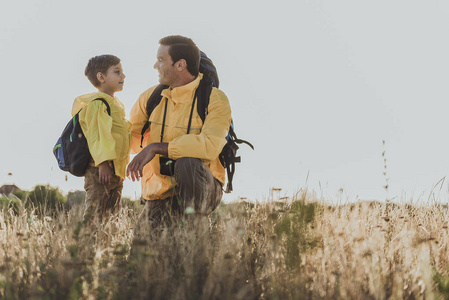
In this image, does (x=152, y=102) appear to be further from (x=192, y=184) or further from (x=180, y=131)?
(x=192, y=184)

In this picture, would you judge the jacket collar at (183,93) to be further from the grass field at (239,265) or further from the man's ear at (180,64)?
the grass field at (239,265)

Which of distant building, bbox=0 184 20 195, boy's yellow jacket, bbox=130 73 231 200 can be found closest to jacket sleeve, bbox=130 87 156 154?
boy's yellow jacket, bbox=130 73 231 200

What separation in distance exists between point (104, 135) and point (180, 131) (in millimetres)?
669

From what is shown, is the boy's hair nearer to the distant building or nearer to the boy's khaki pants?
the boy's khaki pants

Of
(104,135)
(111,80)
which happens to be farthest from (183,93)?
(104,135)

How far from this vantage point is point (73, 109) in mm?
4797

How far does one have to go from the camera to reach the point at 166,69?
189 inches

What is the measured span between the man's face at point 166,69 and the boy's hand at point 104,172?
92 cm

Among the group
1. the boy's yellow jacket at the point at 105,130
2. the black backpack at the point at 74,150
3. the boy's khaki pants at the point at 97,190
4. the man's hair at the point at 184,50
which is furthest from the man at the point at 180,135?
the black backpack at the point at 74,150

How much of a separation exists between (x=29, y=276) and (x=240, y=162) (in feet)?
7.09

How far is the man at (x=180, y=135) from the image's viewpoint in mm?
4398

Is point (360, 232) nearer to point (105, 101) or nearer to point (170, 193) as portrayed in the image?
point (170, 193)

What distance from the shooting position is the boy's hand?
4.49 metres

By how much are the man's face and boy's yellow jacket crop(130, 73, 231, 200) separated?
0.10 m
